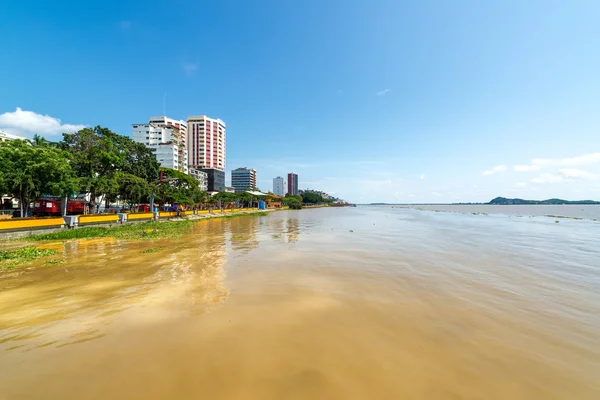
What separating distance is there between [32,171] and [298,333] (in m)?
28.8

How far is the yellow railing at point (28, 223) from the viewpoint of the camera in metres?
18.5

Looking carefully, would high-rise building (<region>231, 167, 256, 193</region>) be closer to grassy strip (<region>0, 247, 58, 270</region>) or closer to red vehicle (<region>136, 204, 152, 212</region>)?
red vehicle (<region>136, 204, 152, 212</region>)

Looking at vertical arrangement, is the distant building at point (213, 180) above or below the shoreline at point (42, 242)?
above

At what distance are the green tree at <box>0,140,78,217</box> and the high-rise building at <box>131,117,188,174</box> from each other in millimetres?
75169

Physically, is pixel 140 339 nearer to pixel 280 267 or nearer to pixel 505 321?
pixel 280 267

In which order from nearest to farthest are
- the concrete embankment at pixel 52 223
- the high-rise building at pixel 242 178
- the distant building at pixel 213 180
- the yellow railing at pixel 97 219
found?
the concrete embankment at pixel 52 223
the yellow railing at pixel 97 219
the distant building at pixel 213 180
the high-rise building at pixel 242 178

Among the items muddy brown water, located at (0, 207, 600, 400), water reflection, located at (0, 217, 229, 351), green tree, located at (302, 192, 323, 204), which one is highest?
green tree, located at (302, 192, 323, 204)

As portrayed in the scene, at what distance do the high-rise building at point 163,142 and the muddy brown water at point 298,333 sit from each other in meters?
94.5

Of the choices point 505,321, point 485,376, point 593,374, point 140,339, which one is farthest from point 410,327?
point 140,339

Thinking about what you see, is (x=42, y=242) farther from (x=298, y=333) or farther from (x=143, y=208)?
(x=143, y=208)

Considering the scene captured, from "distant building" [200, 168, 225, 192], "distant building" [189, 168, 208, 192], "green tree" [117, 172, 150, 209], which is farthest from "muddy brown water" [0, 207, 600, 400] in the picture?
"distant building" [200, 168, 225, 192]

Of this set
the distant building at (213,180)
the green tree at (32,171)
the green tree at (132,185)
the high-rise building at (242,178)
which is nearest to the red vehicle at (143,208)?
the green tree at (132,185)

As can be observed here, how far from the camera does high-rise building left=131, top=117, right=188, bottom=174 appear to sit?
3725 inches

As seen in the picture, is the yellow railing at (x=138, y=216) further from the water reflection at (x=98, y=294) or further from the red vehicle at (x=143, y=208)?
the water reflection at (x=98, y=294)
